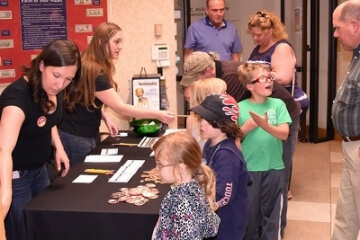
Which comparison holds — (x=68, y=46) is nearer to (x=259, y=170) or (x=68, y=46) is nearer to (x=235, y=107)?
(x=235, y=107)

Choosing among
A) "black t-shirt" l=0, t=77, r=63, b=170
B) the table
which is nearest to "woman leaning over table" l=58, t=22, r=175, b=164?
"black t-shirt" l=0, t=77, r=63, b=170

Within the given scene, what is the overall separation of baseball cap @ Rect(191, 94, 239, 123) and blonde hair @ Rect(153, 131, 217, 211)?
30cm

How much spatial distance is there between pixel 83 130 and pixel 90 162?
0.26m

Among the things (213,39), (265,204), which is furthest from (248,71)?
(213,39)

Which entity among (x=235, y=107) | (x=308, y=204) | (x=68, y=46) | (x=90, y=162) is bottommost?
(x=308, y=204)

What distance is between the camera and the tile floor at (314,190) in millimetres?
4028

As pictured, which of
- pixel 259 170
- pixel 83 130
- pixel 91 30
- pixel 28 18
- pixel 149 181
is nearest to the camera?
pixel 149 181

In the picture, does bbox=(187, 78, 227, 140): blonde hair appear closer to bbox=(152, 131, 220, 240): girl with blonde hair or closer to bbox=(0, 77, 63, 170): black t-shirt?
bbox=(152, 131, 220, 240): girl with blonde hair

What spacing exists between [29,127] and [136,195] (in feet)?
1.95

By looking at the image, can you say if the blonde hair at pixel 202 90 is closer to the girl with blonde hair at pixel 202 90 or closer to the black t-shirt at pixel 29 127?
the girl with blonde hair at pixel 202 90

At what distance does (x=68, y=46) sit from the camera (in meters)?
2.54

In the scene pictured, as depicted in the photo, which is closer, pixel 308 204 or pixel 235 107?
pixel 235 107

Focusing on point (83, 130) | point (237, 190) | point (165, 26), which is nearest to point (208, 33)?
point (165, 26)

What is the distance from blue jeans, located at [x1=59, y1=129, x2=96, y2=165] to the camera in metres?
3.32
